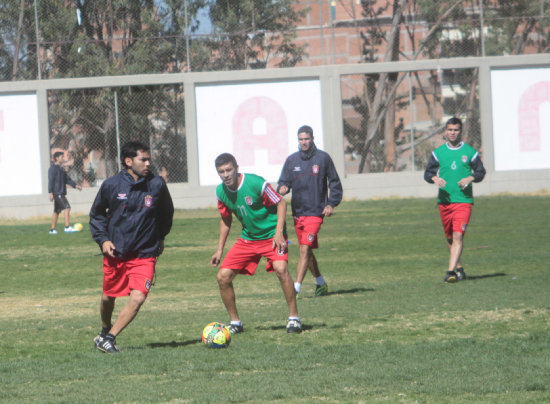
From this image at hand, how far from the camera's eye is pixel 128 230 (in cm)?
805

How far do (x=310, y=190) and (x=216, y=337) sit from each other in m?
3.89

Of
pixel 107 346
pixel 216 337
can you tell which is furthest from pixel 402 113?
pixel 107 346

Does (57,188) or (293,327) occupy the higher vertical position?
(57,188)

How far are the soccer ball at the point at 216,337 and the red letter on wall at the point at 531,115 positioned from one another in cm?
2498

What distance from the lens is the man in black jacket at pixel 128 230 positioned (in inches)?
315

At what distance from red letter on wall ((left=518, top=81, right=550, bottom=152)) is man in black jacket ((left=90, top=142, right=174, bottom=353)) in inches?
990

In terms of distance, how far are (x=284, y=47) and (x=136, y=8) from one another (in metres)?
5.00

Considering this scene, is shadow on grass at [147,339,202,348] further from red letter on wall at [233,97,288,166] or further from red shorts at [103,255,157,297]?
red letter on wall at [233,97,288,166]

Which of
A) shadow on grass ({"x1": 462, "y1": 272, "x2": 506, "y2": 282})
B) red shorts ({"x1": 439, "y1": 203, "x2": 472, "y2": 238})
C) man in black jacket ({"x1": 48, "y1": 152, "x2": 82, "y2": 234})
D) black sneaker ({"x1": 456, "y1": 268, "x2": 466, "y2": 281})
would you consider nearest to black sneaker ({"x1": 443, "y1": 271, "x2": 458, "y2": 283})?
black sneaker ({"x1": 456, "y1": 268, "x2": 466, "y2": 281})

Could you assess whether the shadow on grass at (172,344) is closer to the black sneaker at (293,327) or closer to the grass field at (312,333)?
the grass field at (312,333)

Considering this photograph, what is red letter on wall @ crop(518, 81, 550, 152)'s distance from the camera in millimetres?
31453

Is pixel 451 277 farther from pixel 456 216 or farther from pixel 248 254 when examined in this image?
pixel 248 254

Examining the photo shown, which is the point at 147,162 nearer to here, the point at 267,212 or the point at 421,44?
the point at 267,212

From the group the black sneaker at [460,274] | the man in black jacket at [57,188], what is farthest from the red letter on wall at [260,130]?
the black sneaker at [460,274]
